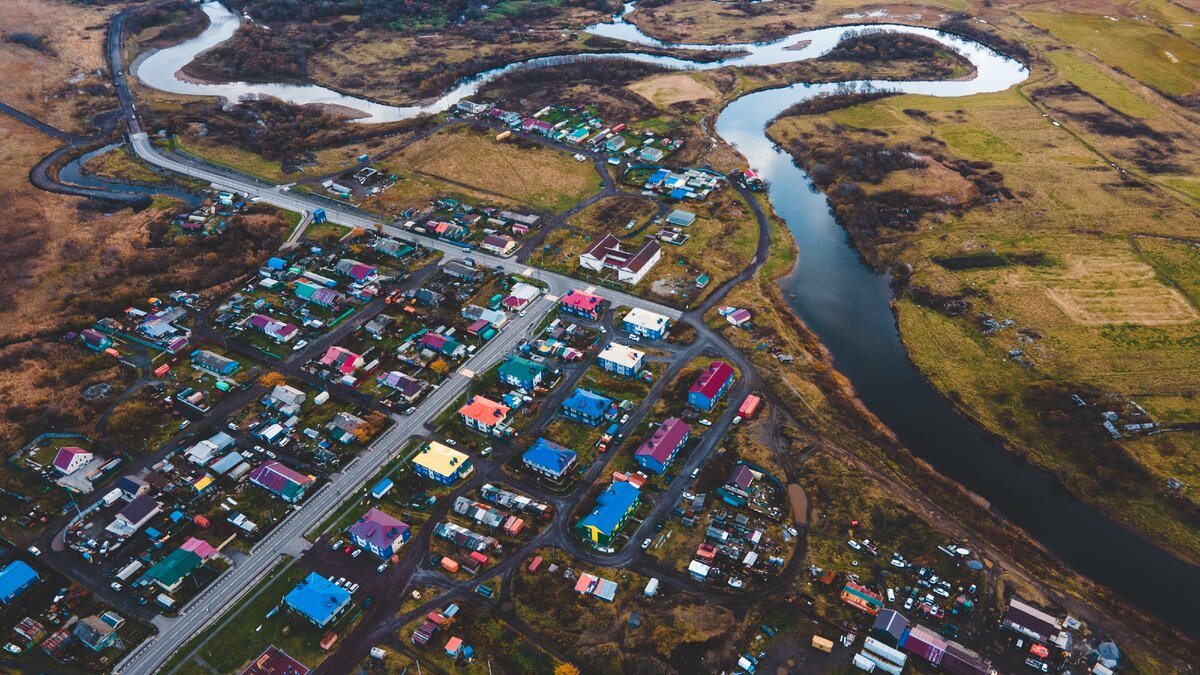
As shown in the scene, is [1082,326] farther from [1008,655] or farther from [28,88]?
[28,88]

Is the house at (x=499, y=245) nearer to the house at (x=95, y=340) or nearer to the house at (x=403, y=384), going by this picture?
the house at (x=403, y=384)

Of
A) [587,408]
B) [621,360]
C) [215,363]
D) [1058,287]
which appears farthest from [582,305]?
[1058,287]

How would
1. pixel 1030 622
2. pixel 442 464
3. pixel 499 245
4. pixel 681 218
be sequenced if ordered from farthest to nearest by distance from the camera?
1. pixel 681 218
2. pixel 499 245
3. pixel 442 464
4. pixel 1030 622

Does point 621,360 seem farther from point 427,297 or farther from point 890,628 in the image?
point 890,628

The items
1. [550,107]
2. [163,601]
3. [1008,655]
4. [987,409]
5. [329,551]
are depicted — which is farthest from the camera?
[550,107]

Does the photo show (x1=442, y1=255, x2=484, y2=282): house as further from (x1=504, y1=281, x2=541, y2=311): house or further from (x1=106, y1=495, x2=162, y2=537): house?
(x1=106, y1=495, x2=162, y2=537): house

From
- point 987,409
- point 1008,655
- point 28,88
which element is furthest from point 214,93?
point 1008,655
